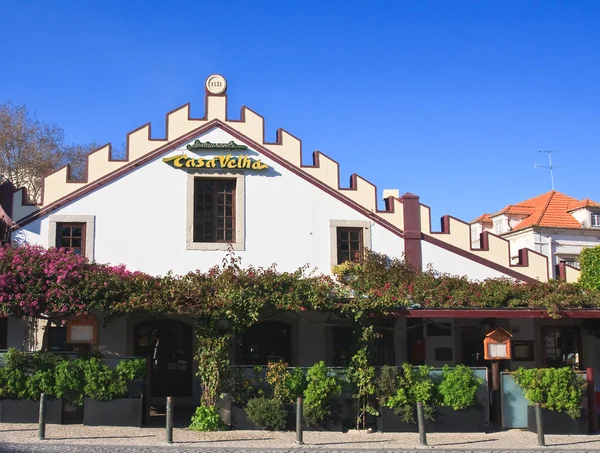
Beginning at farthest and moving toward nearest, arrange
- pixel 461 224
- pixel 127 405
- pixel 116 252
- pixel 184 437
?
pixel 461 224 < pixel 116 252 < pixel 127 405 < pixel 184 437

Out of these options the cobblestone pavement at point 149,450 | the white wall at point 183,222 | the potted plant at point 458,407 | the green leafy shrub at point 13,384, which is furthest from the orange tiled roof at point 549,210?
the green leafy shrub at point 13,384

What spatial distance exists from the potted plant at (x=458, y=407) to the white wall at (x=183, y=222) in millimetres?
5677

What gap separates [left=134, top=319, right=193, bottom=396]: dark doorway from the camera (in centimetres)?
1922

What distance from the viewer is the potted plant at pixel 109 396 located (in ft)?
48.4

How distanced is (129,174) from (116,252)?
204 cm

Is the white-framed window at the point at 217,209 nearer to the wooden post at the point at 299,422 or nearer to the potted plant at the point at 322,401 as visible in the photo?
the potted plant at the point at 322,401

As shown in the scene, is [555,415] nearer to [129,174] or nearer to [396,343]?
[396,343]

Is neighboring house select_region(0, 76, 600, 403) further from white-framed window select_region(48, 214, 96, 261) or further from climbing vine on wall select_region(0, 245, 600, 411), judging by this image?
climbing vine on wall select_region(0, 245, 600, 411)

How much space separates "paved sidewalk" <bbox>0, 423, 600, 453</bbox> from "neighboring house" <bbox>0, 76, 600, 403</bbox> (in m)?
4.19

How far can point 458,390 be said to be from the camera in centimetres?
1488

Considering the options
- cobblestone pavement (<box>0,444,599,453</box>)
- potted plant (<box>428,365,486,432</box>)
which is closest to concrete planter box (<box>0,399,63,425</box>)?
cobblestone pavement (<box>0,444,599,453</box>)

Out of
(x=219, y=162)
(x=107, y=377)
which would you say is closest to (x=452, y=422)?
(x=107, y=377)

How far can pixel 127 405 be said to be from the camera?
1494cm

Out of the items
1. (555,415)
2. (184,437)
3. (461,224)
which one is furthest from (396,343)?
(184,437)
